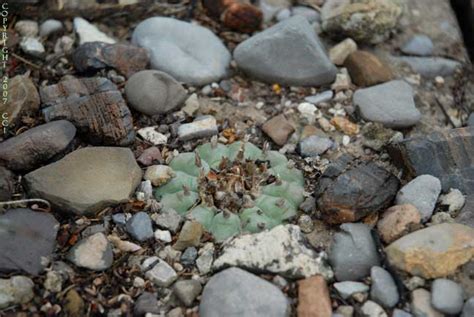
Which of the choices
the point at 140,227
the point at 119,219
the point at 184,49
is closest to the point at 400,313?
the point at 140,227

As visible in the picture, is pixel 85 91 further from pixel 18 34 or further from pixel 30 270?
pixel 30 270

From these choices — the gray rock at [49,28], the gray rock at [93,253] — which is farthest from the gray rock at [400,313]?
the gray rock at [49,28]

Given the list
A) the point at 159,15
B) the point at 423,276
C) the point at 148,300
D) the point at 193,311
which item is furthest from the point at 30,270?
the point at 159,15

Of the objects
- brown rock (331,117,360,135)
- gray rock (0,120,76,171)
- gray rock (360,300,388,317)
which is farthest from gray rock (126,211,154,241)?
brown rock (331,117,360,135)

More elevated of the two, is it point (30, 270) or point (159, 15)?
point (159, 15)

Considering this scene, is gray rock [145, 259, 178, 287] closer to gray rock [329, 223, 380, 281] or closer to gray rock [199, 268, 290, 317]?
gray rock [199, 268, 290, 317]

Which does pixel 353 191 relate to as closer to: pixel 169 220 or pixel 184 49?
pixel 169 220
